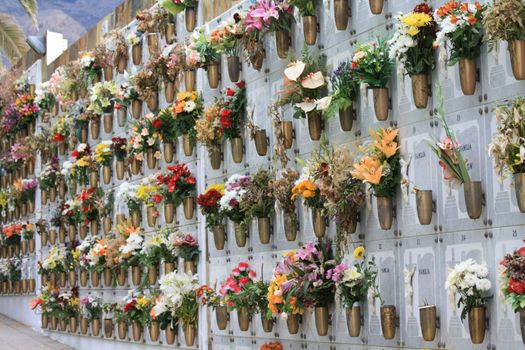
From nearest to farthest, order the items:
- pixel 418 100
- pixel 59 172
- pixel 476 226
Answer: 1. pixel 476 226
2. pixel 418 100
3. pixel 59 172

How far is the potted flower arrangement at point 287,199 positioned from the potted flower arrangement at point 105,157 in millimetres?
5484

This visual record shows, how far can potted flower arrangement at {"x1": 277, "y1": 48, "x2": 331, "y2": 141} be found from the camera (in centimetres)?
992

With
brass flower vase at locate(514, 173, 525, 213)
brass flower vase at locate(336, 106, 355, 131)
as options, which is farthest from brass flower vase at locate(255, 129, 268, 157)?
brass flower vase at locate(514, 173, 525, 213)

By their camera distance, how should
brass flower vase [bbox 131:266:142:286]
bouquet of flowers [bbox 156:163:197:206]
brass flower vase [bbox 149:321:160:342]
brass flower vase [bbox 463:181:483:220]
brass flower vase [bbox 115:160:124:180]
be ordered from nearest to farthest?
brass flower vase [bbox 463:181:483:220]
bouquet of flowers [bbox 156:163:197:206]
brass flower vase [bbox 149:321:160:342]
brass flower vase [bbox 131:266:142:286]
brass flower vase [bbox 115:160:124:180]

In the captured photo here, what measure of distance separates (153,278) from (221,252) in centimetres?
192

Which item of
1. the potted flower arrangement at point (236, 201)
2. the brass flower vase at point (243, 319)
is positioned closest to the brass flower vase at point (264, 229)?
the potted flower arrangement at point (236, 201)

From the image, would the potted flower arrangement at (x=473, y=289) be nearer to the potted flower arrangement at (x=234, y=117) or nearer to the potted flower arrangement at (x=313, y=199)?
the potted flower arrangement at (x=313, y=199)

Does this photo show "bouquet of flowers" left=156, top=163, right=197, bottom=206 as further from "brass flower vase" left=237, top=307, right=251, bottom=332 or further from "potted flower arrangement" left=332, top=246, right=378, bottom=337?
"potted flower arrangement" left=332, top=246, right=378, bottom=337

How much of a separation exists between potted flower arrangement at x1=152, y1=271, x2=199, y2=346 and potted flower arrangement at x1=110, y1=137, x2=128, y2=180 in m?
2.79

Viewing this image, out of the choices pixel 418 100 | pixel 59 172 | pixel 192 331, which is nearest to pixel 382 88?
pixel 418 100

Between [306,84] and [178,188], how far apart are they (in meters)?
3.49

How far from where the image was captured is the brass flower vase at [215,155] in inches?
479

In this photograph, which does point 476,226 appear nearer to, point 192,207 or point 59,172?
point 192,207

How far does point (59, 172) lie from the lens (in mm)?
17422
